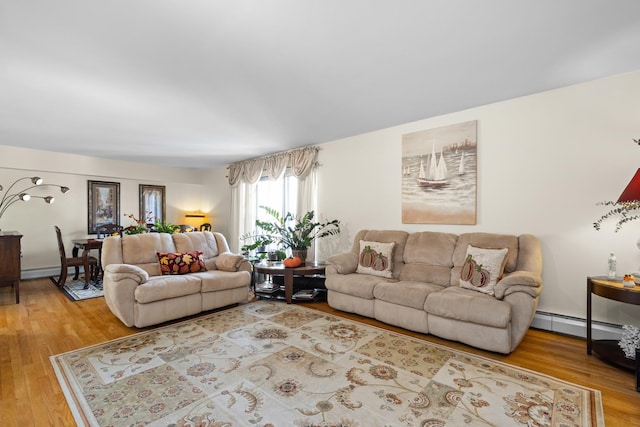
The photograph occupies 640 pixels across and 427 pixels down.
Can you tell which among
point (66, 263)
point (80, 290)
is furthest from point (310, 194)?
point (66, 263)

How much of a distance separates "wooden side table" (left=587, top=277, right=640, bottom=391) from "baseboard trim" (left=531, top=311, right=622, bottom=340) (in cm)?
17

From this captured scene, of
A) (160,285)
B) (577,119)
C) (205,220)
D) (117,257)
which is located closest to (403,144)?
(577,119)

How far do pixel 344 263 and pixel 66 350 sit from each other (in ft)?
9.40

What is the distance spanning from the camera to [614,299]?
7.64 feet

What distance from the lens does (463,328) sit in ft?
8.86

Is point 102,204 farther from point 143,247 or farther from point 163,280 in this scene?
point 163,280

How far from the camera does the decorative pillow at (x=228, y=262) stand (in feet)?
13.3

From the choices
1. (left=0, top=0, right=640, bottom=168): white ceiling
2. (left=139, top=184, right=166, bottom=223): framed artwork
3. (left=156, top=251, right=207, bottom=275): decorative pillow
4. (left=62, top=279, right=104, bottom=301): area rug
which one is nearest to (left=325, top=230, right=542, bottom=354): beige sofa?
(left=0, top=0, right=640, bottom=168): white ceiling

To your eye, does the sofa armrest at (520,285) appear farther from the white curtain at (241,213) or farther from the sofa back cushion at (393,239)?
the white curtain at (241,213)

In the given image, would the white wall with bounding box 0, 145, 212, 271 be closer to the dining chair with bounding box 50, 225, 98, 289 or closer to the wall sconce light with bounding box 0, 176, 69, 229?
the wall sconce light with bounding box 0, 176, 69, 229

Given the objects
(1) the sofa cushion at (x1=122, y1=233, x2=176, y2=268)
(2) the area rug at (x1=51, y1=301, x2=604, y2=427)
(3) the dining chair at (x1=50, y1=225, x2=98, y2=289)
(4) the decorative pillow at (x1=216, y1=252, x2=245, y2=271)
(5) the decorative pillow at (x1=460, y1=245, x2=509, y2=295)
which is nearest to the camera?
(2) the area rug at (x1=51, y1=301, x2=604, y2=427)

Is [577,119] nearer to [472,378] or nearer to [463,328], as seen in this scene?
[463,328]

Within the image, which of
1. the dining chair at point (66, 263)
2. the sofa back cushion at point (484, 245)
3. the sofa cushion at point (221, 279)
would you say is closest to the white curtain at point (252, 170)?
the sofa cushion at point (221, 279)

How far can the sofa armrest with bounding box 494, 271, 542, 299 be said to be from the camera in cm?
251
